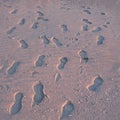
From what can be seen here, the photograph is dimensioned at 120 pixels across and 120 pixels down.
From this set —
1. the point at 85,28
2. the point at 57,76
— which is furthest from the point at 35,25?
the point at 57,76

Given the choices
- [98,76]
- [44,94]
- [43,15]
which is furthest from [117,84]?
[43,15]

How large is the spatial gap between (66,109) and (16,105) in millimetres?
567

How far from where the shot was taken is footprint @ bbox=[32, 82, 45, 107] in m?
3.64

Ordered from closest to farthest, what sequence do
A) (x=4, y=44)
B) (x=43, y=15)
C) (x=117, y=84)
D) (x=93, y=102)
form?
1. (x=93, y=102)
2. (x=117, y=84)
3. (x=4, y=44)
4. (x=43, y=15)

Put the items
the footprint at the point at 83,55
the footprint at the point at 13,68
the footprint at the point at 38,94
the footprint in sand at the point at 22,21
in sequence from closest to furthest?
the footprint at the point at 38,94 → the footprint at the point at 13,68 → the footprint at the point at 83,55 → the footprint in sand at the point at 22,21

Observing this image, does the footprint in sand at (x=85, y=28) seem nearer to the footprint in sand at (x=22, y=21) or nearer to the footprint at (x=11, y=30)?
the footprint in sand at (x=22, y=21)

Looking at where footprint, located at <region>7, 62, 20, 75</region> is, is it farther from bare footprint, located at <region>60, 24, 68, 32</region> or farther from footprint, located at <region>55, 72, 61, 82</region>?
bare footprint, located at <region>60, 24, 68, 32</region>

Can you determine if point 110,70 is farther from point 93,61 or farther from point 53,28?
point 53,28

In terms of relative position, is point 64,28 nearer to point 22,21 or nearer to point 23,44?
point 22,21

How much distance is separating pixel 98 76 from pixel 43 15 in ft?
6.75

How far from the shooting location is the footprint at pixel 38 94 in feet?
11.9

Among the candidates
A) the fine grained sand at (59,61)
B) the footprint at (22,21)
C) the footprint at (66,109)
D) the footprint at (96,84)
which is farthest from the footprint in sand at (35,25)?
the footprint at (66,109)

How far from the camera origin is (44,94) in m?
3.74

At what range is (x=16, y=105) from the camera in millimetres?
3598
